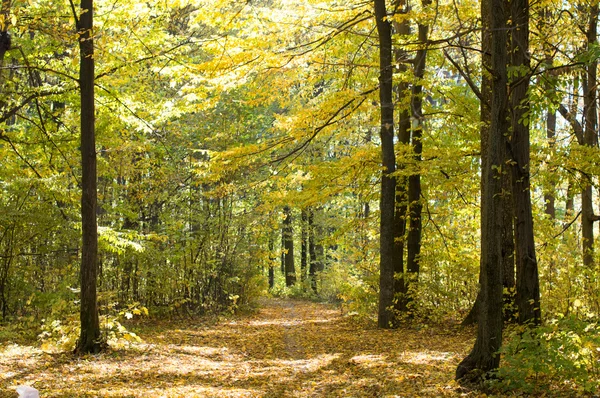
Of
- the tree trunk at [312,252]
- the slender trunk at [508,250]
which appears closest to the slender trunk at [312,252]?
the tree trunk at [312,252]

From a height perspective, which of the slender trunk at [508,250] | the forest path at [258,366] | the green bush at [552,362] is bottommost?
the forest path at [258,366]

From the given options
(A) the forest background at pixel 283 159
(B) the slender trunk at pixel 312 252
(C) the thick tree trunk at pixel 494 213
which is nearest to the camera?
(C) the thick tree trunk at pixel 494 213

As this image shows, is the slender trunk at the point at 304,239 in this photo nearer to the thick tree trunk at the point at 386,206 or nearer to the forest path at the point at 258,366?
the thick tree trunk at the point at 386,206

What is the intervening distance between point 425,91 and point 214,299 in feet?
28.3

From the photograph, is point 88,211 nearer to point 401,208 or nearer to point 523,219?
point 523,219

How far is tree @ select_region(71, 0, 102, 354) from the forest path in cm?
45

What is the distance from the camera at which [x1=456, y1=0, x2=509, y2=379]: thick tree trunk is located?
238 inches

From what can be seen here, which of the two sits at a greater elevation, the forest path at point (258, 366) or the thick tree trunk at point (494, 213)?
the thick tree trunk at point (494, 213)

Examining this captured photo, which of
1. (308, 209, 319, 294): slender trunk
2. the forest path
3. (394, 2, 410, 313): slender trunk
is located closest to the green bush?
the forest path

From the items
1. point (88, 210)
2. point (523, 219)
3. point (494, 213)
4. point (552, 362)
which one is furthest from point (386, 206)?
point (552, 362)

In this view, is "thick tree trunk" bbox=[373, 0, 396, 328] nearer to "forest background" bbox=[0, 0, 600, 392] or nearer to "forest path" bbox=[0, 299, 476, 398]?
"forest background" bbox=[0, 0, 600, 392]

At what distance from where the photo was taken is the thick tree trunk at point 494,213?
19.8ft

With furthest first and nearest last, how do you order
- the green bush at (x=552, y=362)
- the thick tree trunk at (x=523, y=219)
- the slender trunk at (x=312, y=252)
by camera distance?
the slender trunk at (x=312, y=252)
the thick tree trunk at (x=523, y=219)
the green bush at (x=552, y=362)

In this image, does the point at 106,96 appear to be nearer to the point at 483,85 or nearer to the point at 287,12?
the point at 287,12
